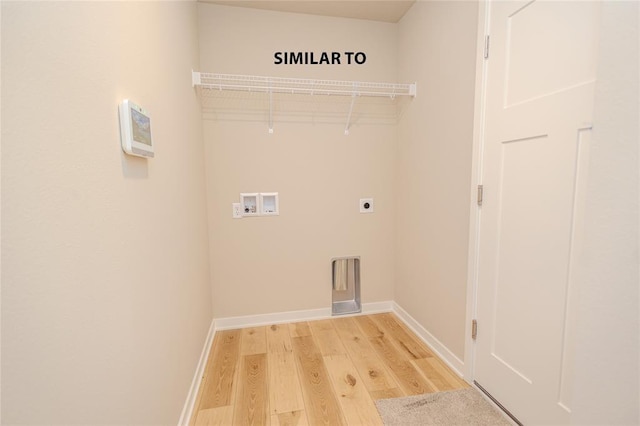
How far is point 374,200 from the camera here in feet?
8.61

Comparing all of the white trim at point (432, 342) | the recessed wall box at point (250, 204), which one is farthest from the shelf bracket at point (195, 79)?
the white trim at point (432, 342)

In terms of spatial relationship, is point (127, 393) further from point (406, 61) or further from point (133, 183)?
point (406, 61)

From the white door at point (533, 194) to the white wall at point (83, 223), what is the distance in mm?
1617

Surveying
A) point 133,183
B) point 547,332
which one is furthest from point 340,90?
point 547,332

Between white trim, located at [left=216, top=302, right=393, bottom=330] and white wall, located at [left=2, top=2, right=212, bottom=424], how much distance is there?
1144 mm

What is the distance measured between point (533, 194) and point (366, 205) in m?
1.40

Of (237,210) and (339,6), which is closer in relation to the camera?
(339,6)

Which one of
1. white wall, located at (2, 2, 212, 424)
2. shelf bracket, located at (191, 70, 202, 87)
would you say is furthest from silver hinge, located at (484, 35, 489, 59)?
shelf bracket, located at (191, 70, 202, 87)

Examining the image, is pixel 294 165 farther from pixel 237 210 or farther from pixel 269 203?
pixel 237 210

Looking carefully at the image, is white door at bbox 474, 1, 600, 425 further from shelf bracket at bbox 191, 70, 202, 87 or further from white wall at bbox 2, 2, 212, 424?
shelf bracket at bbox 191, 70, 202, 87

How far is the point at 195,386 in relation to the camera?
5.53 feet

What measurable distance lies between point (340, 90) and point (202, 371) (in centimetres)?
230

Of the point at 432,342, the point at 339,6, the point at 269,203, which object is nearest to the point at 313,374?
the point at 432,342

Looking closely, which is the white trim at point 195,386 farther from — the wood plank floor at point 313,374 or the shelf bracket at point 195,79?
the shelf bracket at point 195,79
